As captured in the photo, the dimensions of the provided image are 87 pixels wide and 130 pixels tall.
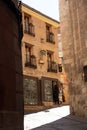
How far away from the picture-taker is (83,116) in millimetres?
16047

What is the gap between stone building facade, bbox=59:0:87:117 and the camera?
16.3 m

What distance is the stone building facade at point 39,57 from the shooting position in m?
24.5

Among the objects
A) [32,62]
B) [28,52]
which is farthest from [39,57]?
[28,52]

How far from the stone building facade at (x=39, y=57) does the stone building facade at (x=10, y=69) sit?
53.4 ft

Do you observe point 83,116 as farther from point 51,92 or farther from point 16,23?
point 51,92

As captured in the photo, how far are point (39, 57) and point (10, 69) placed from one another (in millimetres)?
19159

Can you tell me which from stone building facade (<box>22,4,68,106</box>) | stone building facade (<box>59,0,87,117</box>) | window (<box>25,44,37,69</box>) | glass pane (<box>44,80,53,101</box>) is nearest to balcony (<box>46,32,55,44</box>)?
stone building facade (<box>22,4,68,106</box>)

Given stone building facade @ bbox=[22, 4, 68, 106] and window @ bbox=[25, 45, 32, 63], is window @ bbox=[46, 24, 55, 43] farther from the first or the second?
window @ bbox=[25, 45, 32, 63]

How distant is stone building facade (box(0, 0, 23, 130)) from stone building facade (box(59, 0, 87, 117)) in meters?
8.91

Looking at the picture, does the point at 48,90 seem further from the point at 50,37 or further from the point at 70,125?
the point at 70,125

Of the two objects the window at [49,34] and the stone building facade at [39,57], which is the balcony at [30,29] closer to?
the stone building facade at [39,57]

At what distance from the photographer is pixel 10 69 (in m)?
6.90

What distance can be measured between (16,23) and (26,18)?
18204 millimetres

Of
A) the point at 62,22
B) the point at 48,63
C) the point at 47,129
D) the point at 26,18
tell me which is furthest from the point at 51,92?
the point at 47,129
